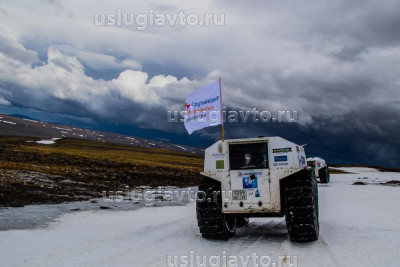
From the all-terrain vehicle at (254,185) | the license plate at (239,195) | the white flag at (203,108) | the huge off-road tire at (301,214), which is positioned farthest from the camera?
the white flag at (203,108)

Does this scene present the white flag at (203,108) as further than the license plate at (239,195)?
Yes

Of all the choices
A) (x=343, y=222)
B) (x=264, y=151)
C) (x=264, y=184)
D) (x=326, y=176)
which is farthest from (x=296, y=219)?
(x=326, y=176)

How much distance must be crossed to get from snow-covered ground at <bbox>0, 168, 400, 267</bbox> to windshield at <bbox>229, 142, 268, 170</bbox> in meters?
2.14

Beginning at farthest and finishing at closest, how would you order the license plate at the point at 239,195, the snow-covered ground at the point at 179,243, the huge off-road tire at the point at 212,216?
the huge off-road tire at the point at 212,216, the license plate at the point at 239,195, the snow-covered ground at the point at 179,243

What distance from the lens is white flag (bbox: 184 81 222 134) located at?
11.5 meters

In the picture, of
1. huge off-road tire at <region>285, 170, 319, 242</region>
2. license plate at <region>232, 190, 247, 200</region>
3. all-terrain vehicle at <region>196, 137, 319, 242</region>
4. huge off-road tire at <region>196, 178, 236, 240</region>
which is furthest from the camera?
huge off-road tire at <region>196, 178, 236, 240</region>

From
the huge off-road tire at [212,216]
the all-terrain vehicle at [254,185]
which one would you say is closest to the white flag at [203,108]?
the all-terrain vehicle at [254,185]

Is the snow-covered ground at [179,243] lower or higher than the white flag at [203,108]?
lower

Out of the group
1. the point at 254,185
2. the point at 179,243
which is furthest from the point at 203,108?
the point at 179,243

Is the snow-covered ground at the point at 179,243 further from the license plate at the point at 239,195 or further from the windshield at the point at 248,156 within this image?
the windshield at the point at 248,156

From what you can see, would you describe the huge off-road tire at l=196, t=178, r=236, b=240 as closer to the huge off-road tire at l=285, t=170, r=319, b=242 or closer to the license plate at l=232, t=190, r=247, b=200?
the license plate at l=232, t=190, r=247, b=200

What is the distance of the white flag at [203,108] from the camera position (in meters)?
11.5

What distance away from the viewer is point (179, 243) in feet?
34.2

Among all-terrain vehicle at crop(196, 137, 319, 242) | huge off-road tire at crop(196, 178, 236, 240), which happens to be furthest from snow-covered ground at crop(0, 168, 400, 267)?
all-terrain vehicle at crop(196, 137, 319, 242)
